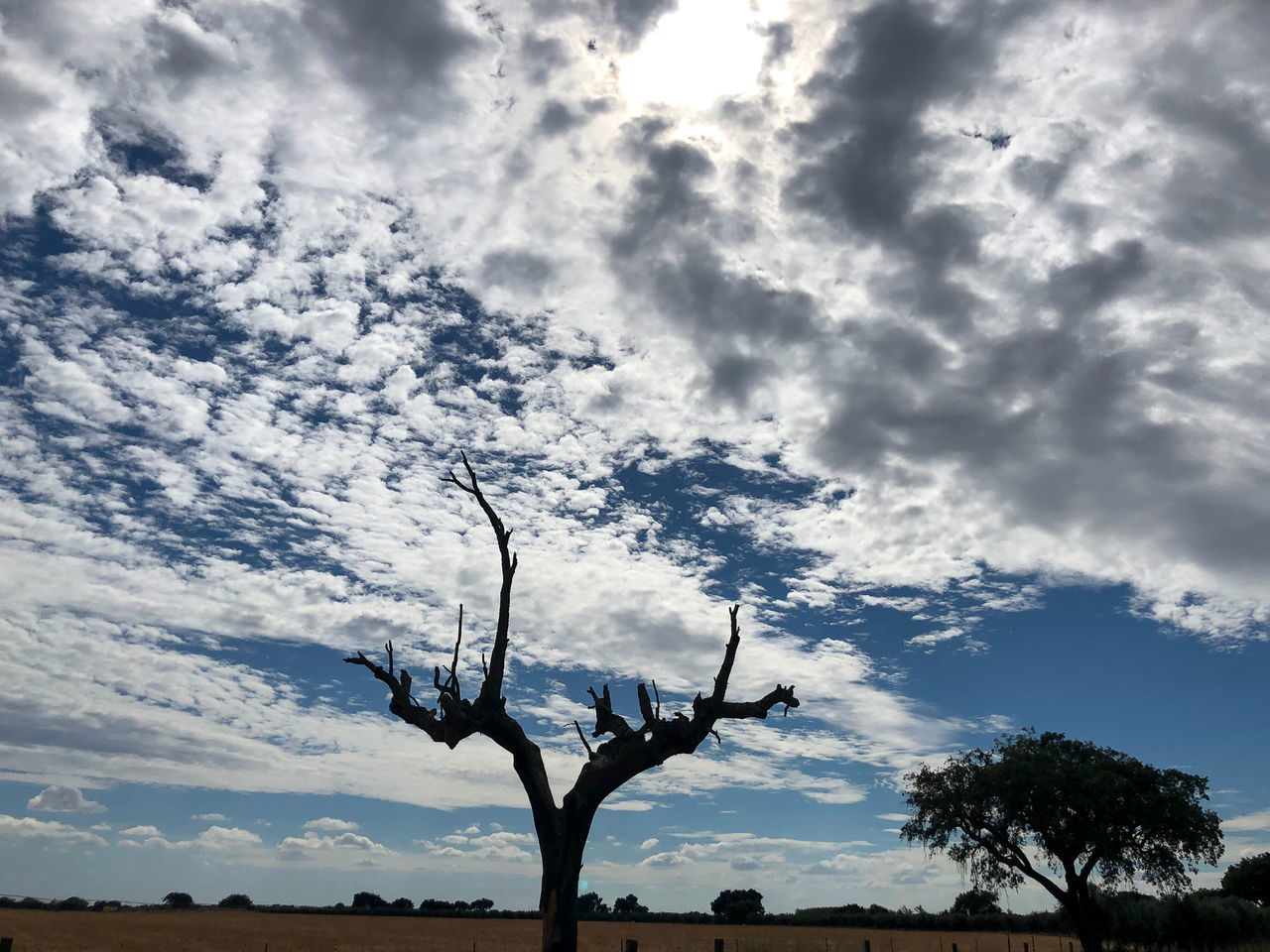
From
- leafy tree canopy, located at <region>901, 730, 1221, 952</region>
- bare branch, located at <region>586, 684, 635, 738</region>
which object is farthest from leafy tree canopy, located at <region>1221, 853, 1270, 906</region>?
bare branch, located at <region>586, 684, 635, 738</region>

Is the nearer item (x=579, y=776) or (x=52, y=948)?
(x=579, y=776)

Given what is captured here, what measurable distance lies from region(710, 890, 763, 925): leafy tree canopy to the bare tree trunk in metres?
105

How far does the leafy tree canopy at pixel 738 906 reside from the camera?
115062mm

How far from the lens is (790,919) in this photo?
115m

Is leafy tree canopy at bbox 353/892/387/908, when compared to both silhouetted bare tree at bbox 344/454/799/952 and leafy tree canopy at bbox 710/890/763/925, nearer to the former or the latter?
leafy tree canopy at bbox 710/890/763/925

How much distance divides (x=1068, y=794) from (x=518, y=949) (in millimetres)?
30778

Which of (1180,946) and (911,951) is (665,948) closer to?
(911,951)

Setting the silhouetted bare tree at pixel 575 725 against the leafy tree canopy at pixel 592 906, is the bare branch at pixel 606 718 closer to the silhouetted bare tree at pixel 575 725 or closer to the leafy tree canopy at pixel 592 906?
the silhouetted bare tree at pixel 575 725

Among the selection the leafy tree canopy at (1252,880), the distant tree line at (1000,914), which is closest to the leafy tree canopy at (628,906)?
the distant tree line at (1000,914)

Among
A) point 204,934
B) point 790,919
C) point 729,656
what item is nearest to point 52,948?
point 204,934

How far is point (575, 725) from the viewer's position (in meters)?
18.9

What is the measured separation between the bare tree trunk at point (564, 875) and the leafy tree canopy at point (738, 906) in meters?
105

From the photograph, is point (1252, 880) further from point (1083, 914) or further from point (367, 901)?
point (367, 901)

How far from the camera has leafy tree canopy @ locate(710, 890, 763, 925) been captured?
115062mm
